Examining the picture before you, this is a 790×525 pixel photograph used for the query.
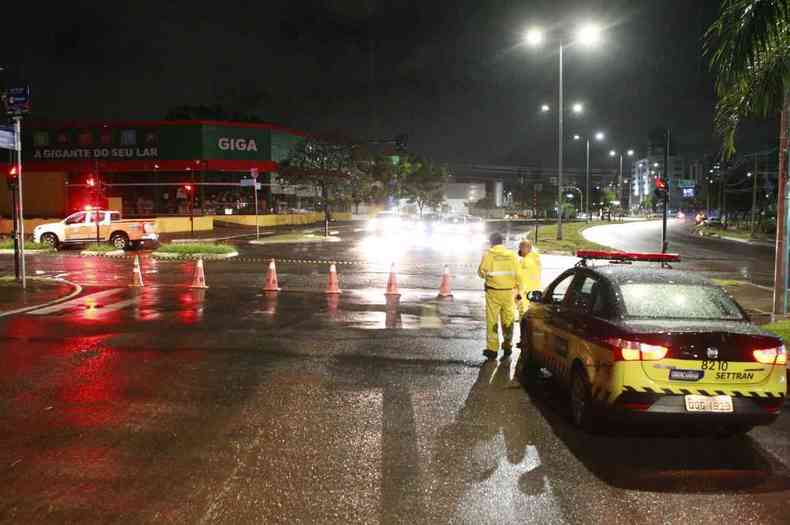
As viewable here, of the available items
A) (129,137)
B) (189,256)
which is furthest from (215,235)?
(129,137)

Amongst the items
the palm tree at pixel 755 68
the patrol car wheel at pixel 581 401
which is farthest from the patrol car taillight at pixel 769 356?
the palm tree at pixel 755 68

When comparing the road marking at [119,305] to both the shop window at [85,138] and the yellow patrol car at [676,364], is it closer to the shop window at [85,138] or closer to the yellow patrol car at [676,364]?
the yellow patrol car at [676,364]

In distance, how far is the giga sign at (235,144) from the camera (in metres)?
62.4

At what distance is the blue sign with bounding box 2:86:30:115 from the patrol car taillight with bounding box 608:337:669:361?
15485mm

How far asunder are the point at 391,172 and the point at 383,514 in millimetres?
83523

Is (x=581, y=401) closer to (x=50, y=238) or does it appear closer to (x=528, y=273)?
(x=528, y=273)

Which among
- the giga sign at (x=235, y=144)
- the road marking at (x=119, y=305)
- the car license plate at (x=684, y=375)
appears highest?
the giga sign at (x=235, y=144)

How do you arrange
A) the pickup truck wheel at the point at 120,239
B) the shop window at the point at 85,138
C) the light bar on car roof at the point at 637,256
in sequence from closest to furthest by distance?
the light bar on car roof at the point at 637,256 < the pickup truck wheel at the point at 120,239 < the shop window at the point at 85,138

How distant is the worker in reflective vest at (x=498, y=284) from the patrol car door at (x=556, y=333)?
1.22m

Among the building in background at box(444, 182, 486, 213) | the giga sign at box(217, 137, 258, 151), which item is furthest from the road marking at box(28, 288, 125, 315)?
the building in background at box(444, 182, 486, 213)

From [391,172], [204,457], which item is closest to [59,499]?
[204,457]

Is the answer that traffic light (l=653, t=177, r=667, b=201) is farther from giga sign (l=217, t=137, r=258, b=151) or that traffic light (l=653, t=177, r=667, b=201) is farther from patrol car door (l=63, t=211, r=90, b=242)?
giga sign (l=217, t=137, r=258, b=151)

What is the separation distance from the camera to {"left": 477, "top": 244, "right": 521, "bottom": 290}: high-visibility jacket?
945 cm

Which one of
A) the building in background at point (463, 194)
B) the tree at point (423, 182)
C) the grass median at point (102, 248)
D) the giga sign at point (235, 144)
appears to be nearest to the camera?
the grass median at point (102, 248)
